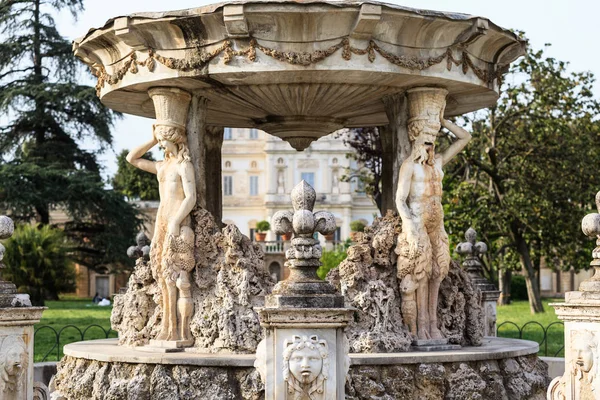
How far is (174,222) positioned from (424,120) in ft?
8.50

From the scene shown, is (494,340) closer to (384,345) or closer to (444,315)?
(444,315)

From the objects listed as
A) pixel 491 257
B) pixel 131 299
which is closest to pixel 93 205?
pixel 491 257

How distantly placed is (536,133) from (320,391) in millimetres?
23971

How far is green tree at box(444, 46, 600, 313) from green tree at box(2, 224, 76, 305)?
44.6 feet

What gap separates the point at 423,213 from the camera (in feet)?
32.4

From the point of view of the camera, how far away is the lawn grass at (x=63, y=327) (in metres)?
18.3

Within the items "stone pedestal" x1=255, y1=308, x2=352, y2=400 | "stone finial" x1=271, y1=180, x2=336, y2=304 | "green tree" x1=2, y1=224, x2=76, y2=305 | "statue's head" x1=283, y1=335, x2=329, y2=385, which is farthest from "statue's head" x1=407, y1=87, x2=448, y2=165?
"green tree" x1=2, y1=224, x2=76, y2=305

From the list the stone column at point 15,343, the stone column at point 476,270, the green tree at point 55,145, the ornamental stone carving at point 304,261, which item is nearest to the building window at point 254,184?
the green tree at point 55,145

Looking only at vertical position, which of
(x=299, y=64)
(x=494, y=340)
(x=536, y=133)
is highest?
(x=536, y=133)

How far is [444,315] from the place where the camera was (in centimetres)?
1018

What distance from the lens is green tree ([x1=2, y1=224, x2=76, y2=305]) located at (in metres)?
33.9

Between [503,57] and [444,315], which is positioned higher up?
[503,57]

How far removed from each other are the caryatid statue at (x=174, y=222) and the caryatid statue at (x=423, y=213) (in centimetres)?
202

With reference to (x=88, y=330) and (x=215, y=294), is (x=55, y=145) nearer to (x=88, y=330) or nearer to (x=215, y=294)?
(x=88, y=330)
